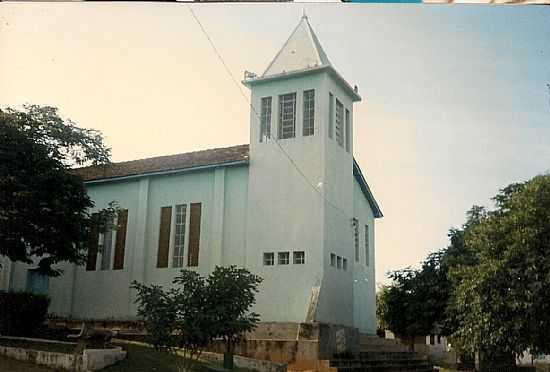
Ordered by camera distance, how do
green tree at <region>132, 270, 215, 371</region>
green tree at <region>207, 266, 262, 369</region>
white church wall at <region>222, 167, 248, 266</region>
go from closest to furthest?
green tree at <region>132, 270, 215, 371</region> < green tree at <region>207, 266, 262, 369</region> < white church wall at <region>222, 167, 248, 266</region>

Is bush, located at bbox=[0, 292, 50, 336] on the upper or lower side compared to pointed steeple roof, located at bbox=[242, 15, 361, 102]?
lower

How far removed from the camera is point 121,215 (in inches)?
336

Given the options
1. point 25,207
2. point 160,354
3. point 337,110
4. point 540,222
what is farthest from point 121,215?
point 540,222

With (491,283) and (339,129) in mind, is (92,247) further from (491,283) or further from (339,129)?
(491,283)

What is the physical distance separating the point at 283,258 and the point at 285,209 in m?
0.57

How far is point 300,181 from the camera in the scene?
8.08 m

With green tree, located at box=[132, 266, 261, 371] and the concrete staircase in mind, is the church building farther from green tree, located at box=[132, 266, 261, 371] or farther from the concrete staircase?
green tree, located at box=[132, 266, 261, 371]

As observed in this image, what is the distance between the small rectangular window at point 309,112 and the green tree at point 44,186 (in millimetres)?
2412

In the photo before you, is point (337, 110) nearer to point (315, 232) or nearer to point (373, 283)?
point (315, 232)

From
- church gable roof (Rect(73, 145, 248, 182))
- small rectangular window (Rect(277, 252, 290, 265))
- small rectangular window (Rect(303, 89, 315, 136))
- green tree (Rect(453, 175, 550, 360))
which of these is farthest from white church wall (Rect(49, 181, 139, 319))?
green tree (Rect(453, 175, 550, 360))

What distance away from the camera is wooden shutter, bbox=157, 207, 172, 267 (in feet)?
26.6

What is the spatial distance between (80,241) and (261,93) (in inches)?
113

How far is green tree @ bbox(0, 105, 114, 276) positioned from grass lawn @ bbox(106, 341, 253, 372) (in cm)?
187

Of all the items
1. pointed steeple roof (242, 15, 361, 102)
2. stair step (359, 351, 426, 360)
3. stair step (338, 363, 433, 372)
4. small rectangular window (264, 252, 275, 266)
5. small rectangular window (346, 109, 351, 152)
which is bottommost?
stair step (338, 363, 433, 372)
